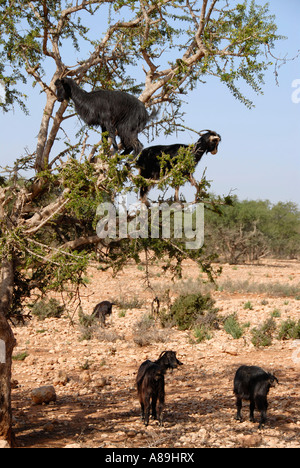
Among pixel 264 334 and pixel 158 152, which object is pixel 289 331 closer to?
pixel 264 334

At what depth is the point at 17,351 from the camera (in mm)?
9859

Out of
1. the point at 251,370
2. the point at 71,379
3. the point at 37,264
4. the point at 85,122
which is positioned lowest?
the point at 71,379

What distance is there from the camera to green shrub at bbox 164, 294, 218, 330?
38.7 ft

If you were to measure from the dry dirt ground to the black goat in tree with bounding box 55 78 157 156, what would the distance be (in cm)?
167

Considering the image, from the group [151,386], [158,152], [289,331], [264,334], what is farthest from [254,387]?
[289,331]

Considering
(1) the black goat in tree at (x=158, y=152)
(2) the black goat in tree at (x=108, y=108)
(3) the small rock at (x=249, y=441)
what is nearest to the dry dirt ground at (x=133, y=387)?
(3) the small rock at (x=249, y=441)

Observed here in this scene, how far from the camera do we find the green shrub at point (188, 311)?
1179 cm

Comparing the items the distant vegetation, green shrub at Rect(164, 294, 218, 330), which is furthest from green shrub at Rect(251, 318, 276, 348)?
the distant vegetation

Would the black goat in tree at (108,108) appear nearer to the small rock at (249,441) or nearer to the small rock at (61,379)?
the small rock at (249,441)

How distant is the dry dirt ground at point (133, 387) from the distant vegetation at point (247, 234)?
1654 centimetres

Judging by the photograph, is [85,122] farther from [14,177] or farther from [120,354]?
[120,354]

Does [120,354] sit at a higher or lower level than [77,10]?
lower

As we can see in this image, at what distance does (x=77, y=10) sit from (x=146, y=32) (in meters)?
0.97
